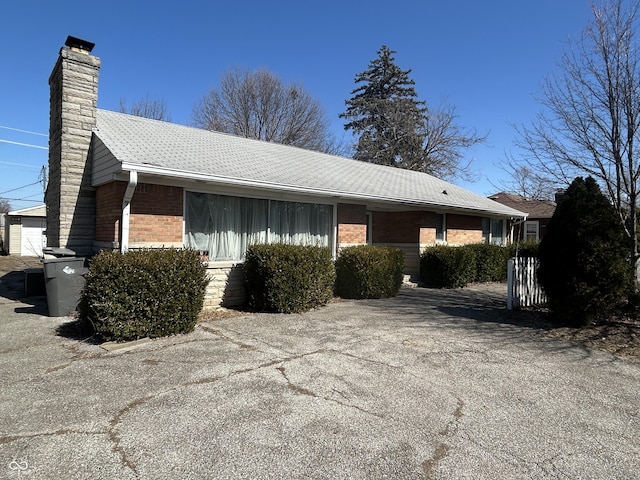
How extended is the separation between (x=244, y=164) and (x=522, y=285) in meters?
6.91

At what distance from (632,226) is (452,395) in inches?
231

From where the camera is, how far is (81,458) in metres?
2.91

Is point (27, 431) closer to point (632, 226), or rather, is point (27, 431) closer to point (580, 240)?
point (580, 240)

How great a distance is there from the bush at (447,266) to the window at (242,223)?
4.16 m

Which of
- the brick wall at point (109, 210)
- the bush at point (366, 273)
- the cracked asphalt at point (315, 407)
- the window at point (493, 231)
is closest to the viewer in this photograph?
the cracked asphalt at point (315, 407)

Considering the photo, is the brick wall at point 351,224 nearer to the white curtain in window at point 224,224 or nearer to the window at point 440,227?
the white curtain in window at point 224,224

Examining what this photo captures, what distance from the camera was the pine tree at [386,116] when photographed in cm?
3388

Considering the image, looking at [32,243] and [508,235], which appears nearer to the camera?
[508,235]

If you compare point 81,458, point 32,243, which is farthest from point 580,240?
point 32,243

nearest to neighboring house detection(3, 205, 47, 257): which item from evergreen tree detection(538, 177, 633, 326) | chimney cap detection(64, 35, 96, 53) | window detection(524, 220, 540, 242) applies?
chimney cap detection(64, 35, 96, 53)

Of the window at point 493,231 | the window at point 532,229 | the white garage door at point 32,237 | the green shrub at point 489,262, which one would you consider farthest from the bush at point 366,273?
the window at point 532,229

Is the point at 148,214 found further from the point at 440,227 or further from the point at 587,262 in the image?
the point at 440,227

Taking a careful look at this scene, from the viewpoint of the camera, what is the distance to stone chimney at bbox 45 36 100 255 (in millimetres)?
8844

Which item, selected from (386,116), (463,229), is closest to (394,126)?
(386,116)
